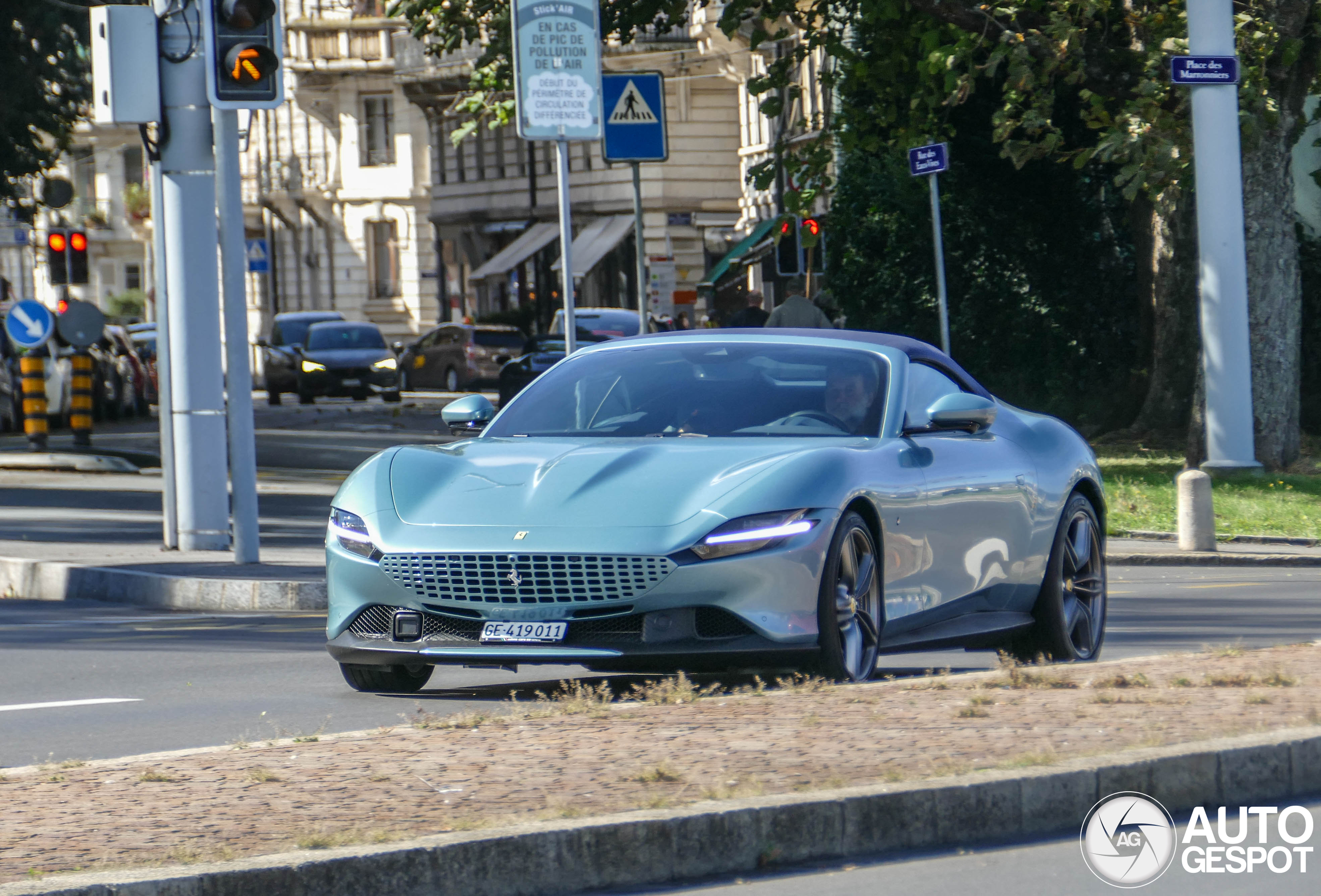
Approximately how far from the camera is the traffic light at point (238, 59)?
1373 centimetres

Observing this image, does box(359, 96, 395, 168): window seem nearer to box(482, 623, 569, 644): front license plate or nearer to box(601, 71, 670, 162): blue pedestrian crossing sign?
box(601, 71, 670, 162): blue pedestrian crossing sign

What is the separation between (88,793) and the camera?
573cm

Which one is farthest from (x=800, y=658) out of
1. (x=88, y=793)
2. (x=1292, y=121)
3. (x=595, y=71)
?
(x=1292, y=121)

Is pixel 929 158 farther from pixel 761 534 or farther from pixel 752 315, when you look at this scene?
pixel 761 534

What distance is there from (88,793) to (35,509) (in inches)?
582

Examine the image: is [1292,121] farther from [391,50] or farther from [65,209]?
[65,209]

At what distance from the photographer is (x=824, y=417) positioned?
8.63m

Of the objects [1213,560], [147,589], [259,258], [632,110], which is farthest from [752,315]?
[259,258]

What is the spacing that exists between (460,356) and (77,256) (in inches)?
904

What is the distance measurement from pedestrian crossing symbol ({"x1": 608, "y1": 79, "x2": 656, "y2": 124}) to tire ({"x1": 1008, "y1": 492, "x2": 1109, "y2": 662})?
813 centimetres

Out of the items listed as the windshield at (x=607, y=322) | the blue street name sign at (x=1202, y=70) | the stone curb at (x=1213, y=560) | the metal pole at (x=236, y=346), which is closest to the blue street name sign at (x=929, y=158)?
the blue street name sign at (x=1202, y=70)

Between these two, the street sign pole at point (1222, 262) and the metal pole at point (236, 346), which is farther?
the street sign pole at point (1222, 262)

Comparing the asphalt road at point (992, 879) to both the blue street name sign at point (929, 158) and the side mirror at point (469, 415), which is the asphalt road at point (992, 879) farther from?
the blue street name sign at point (929, 158)

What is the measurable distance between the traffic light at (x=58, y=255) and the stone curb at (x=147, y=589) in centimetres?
1171
